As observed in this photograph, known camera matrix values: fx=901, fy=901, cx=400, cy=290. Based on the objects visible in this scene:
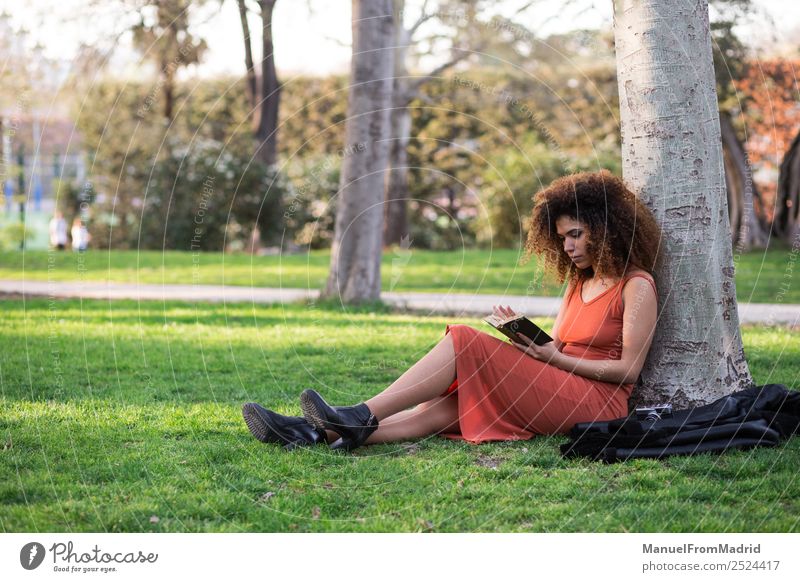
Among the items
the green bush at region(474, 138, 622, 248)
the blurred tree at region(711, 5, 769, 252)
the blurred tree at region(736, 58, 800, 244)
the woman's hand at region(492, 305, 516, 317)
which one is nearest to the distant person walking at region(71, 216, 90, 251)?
the green bush at region(474, 138, 622, 248)

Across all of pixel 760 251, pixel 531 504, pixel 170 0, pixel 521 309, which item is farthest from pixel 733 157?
pixel 531 504

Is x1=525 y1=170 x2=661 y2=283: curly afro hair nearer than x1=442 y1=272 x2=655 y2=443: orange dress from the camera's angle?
No

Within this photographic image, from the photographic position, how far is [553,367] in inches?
190

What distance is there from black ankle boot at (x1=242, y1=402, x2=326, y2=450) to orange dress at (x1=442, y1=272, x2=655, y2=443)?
790 mm

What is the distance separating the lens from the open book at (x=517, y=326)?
4719 millimetres

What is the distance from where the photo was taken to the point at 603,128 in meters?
22.7

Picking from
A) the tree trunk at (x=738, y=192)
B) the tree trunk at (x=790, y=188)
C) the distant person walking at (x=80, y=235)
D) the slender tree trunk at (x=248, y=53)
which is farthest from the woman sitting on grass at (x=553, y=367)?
the distant person walking at (x=80, y=235)

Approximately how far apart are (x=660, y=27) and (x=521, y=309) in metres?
5.59

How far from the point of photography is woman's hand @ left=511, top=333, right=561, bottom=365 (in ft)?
15.8

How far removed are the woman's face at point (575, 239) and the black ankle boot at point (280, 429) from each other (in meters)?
1.71
